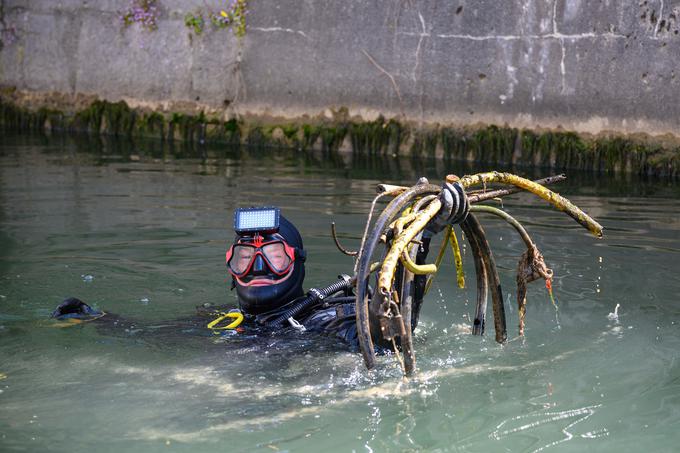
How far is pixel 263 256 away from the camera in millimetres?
5094

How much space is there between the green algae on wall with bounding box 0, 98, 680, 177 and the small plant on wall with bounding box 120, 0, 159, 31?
122 centimetres

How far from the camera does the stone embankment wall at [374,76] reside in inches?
420

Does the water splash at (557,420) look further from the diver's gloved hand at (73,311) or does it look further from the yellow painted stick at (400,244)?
the diver's gloved hand at (73,311)

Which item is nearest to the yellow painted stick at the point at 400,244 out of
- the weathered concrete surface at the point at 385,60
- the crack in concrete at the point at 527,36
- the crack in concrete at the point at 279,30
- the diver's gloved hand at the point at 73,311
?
the diver's gloved hand at the point at 73,311

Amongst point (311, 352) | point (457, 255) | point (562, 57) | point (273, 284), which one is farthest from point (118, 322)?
point (562, 57)

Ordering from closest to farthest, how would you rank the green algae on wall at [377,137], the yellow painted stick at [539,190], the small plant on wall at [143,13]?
the yellow painted stick at [539,190] → the green algae on wall at [377,137] → the small plant on wall at [143,13]

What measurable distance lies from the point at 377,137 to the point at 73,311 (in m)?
7.33

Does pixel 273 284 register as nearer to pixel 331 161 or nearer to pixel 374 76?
pixel 331 161

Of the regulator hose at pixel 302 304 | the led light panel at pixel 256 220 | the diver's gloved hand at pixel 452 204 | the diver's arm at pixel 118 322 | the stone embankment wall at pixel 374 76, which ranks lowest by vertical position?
the diver's arm at pixel 118 322

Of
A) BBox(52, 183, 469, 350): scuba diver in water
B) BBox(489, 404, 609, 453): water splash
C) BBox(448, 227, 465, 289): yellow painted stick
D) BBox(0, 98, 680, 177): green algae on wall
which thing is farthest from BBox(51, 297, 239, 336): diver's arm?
BBox(0, 98, 680, 177): green algae on wall

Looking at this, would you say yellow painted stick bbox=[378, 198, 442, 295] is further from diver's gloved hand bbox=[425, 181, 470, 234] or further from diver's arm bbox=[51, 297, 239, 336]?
diver's arm bbox=[51, 297, 239, 336]

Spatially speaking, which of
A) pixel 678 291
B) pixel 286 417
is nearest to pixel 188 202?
pixel 678 291

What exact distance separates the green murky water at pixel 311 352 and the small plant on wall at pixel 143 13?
5.27 m

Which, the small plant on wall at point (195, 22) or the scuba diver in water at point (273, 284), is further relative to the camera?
the small plant on wall at point (195, 22)
